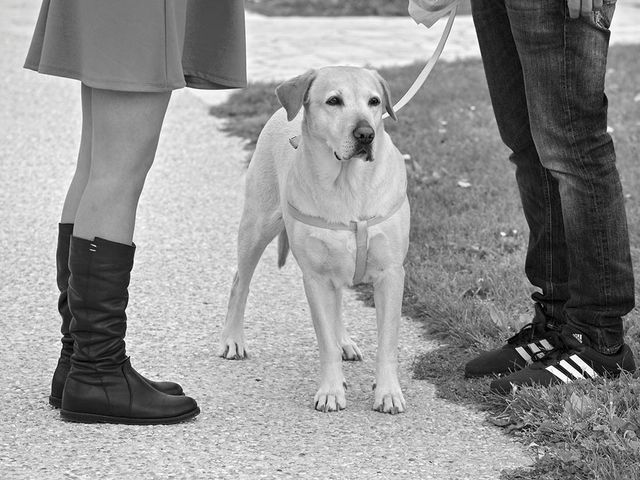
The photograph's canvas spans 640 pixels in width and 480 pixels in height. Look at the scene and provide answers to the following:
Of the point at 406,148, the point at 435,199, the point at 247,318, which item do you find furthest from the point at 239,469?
the point at 406,148

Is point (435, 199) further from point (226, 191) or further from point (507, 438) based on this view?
point (507, 438)

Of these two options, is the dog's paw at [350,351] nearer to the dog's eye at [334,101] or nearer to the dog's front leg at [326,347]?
the dog's front leg at [326,347]

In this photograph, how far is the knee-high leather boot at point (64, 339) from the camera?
11.9 ft

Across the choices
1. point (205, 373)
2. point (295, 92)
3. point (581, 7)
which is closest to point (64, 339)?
point (205, 373)

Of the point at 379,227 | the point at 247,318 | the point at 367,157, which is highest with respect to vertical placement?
the point at 367,157

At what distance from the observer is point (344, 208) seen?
3.83 metres

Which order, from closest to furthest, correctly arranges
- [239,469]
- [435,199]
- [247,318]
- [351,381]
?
[239,469]
[351,381]
[247,318]
[435,199]

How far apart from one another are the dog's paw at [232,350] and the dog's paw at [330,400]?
1.98 feet

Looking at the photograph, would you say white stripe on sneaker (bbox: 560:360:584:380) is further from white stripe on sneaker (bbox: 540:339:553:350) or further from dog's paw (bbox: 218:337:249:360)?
dog's paw (bbox: 218:337:249:360)

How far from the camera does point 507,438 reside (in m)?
3.51

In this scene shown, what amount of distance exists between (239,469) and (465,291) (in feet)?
6.51

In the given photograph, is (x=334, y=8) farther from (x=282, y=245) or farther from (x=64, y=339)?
(x=64, y=339)

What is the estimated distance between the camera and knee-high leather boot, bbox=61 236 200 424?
3.41 metres

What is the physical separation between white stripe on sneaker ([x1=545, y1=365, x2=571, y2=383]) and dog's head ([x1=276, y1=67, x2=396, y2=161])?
97cm
